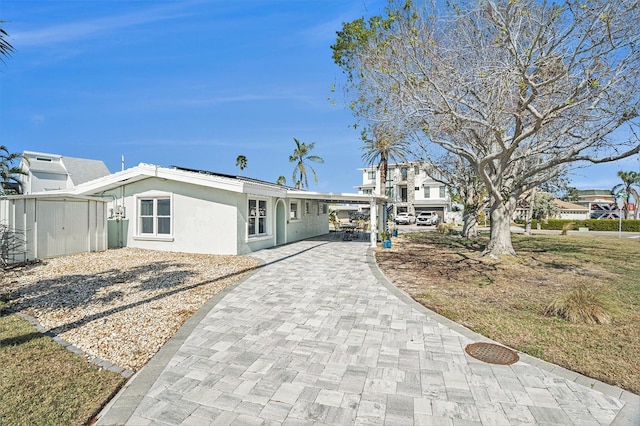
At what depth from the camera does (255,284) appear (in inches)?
327

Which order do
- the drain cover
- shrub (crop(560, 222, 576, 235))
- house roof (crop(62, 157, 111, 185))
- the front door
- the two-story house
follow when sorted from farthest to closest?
the two-story house
house roof (crop(62, 157, 111, 185))
shrub (crop(560, 222, 576, 235))
the front door
the drain cover

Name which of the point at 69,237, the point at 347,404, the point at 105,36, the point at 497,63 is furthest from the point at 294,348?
the point at 69,237

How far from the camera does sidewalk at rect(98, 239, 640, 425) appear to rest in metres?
3.05

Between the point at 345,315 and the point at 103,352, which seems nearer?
the point at 103,352

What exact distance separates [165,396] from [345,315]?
132 inches

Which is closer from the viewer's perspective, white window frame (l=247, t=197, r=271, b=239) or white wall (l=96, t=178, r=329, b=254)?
white wall (l=96, t=178, r=329, b=254)

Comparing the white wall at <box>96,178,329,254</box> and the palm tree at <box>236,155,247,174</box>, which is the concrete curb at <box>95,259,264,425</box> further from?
the palm tree at <box>236,155,247,174</box>

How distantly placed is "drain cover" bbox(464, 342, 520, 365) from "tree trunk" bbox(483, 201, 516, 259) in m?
10.4

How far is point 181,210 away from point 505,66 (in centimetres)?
1205

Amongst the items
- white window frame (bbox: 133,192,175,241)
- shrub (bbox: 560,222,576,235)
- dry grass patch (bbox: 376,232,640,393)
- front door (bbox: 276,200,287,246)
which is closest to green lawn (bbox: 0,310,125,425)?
dry grass patch (bbox: 376,232,640,393)

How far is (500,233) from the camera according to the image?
1405cm

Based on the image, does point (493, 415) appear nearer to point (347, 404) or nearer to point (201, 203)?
point (347, 404)

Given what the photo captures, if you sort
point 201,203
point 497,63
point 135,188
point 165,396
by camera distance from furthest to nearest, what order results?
1. point 135,188
2. point 201,203
3. point 497,63
4. point 165,396

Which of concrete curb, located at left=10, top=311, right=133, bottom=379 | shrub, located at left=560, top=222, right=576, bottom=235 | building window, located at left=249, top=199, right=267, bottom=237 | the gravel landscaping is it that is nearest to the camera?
concrete curb, located at left=10, top=311, right=133, bottom=379
